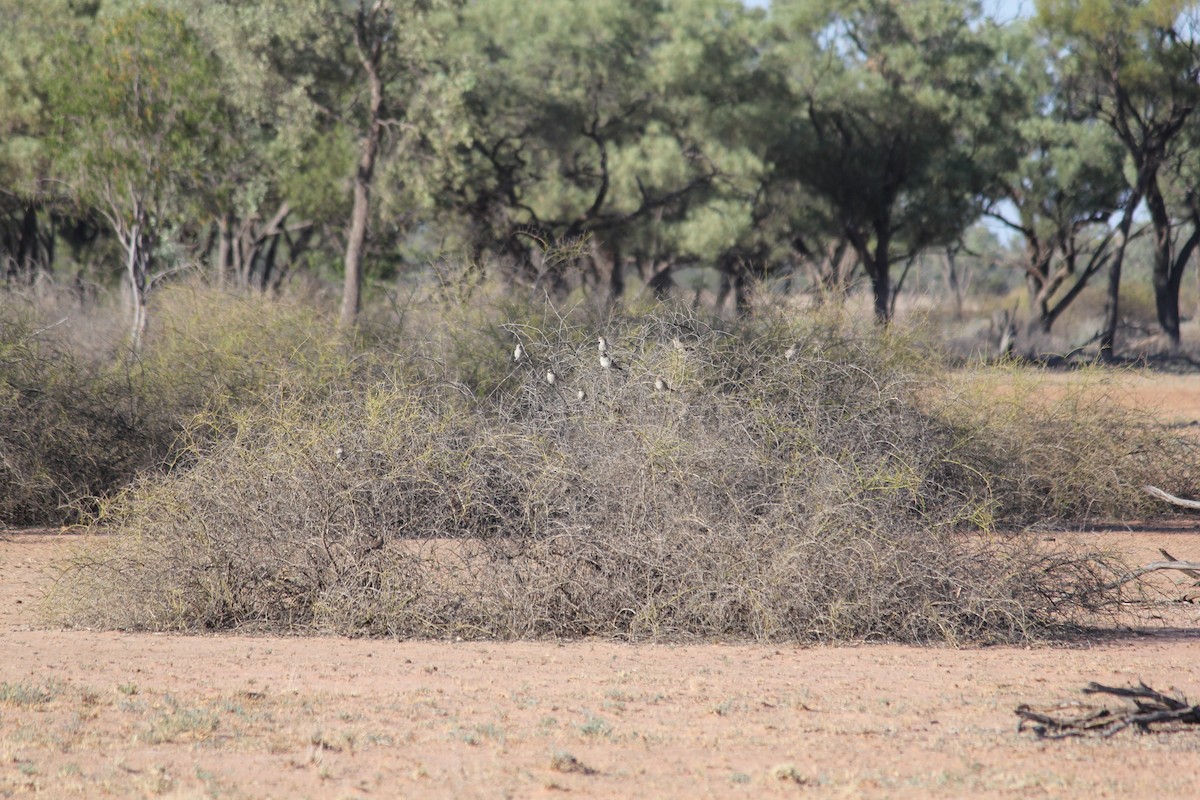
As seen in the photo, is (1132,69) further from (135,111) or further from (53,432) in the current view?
(53,432)

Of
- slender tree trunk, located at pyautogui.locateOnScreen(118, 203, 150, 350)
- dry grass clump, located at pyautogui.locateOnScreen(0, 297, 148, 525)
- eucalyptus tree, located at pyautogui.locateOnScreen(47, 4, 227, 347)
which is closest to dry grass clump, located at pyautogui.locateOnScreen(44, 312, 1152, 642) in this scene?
dry grass clump, located at pyautogui.locateOnScreen(0, 297, 148, 525)

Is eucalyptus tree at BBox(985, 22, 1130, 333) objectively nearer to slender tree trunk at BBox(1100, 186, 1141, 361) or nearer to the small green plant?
slender tree trunk at BBox(1100, 186, 1141, 361)

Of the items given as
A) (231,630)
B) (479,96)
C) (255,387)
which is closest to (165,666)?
(231,630)

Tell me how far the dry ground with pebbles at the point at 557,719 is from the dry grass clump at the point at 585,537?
277mm

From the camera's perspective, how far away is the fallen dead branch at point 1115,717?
5.19 meters

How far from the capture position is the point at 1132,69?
97.8 feet

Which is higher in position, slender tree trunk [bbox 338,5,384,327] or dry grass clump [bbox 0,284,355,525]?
slender tree trunk [bbox 338,5,384,327]

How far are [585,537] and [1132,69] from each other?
87.3ft

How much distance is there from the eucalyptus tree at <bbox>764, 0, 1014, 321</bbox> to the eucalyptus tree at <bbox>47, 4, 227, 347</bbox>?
45.1ft

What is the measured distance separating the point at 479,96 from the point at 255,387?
47.5 ft

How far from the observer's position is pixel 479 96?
995 inches

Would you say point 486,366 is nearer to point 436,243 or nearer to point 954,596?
point 954,596

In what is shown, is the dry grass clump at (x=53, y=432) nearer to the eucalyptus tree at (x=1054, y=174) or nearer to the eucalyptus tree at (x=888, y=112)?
the eucalyptus tree at (x=888, y=112)

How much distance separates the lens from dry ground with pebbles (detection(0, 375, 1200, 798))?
4766 millimetres
